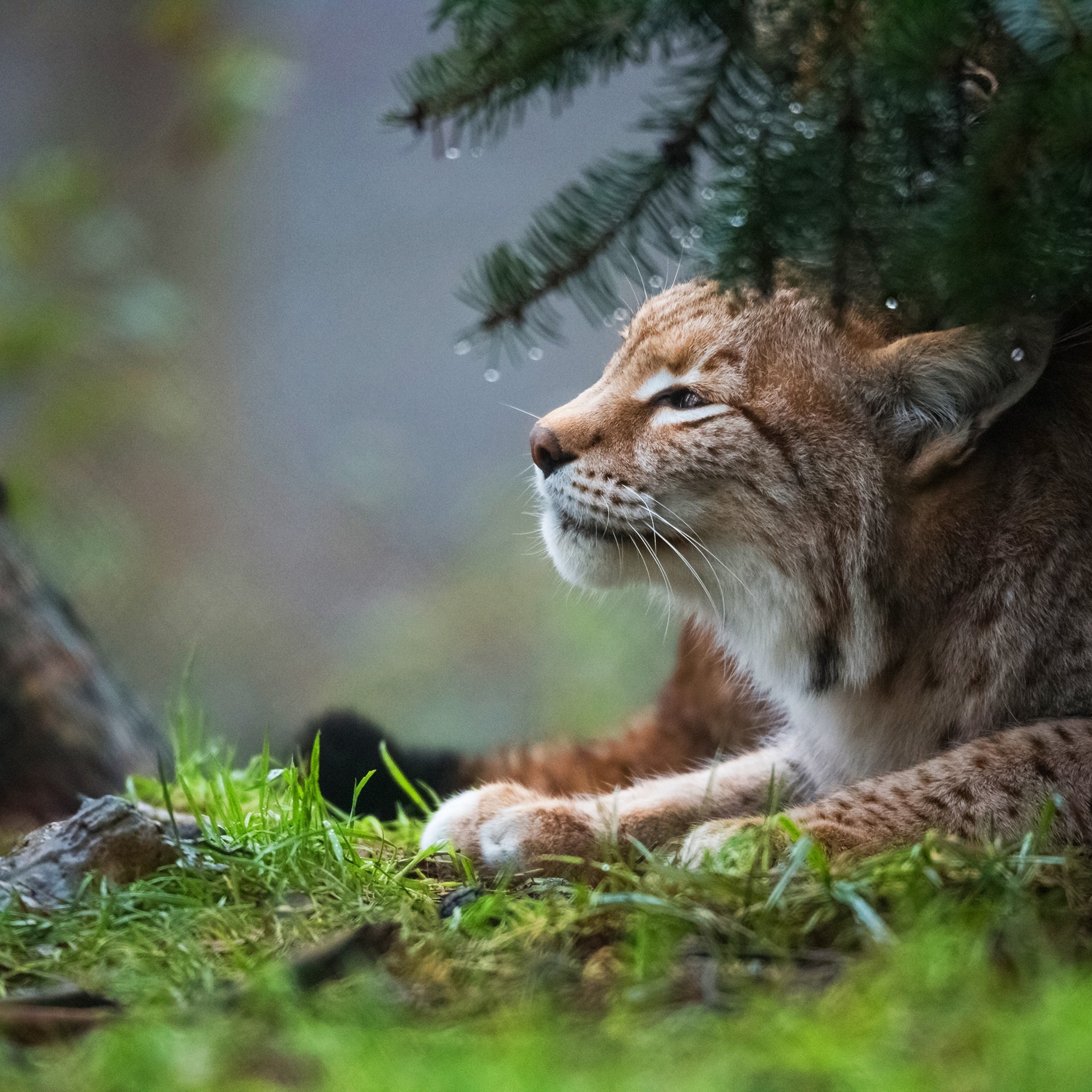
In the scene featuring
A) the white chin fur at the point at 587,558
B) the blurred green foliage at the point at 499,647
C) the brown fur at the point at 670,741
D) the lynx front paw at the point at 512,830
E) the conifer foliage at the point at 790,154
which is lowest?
the blurred green foliage at the point at 499,647

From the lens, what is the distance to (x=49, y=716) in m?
2.48

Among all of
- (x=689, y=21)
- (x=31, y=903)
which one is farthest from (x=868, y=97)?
(x=31, y=903)

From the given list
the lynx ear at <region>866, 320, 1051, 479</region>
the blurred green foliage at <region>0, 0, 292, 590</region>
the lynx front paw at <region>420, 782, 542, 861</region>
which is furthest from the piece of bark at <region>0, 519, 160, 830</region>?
the lynx ear at <region>866, 320, 1051, 479</region>

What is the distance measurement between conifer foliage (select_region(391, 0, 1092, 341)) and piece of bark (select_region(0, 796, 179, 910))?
2.58ft

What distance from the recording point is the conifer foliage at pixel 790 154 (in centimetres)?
110

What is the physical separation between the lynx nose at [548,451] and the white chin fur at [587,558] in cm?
8

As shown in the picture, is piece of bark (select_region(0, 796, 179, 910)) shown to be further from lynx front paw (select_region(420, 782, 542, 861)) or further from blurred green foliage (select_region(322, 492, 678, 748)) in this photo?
blurred green foliage (select_region(322, 492, 678, 748))

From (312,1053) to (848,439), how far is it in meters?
1.19

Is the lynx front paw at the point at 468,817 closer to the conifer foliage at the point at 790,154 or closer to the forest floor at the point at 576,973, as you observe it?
the forest floor at the point at 576,973

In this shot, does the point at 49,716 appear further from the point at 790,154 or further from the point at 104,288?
the point at 104,288

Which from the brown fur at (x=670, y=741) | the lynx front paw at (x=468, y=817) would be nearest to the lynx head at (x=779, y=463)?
the lynx front paw at (x=468, y=817)

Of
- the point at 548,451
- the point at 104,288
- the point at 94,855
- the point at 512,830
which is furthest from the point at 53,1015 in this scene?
the point at 104,288

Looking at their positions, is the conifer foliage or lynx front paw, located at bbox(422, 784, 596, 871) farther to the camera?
lynx front paw, located at bbox(422, 784, 596, 871)

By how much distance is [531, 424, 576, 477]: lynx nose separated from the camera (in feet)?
5.75
